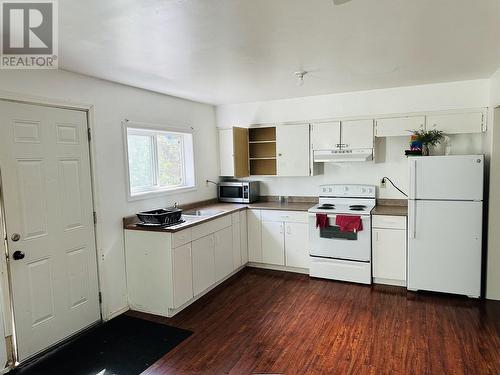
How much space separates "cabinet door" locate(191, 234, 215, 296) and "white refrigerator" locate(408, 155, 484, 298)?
228 centimetres

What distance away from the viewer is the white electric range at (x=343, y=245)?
413 cm

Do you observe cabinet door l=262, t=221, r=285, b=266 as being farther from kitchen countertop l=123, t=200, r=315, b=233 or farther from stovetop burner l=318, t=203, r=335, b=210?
stovetop burner l=318, t=203, r=335, b=210

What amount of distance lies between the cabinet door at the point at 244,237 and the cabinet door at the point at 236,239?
88 mm

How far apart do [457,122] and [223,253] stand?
317 cm

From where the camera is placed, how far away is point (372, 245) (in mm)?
4113

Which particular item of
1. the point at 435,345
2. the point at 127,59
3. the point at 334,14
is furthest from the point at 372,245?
the point at 127,59

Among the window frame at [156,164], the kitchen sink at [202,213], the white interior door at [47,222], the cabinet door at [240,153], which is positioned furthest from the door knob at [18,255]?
the cabinet door at [240,153]

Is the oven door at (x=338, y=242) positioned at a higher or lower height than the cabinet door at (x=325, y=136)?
lower

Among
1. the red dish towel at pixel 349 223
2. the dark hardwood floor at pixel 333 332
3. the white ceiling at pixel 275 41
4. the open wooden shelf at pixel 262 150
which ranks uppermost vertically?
the white ceiling at pixel 275 41

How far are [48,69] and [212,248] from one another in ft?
7.97

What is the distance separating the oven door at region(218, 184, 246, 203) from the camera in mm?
5062

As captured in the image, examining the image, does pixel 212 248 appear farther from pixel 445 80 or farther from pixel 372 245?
pixel 445 80

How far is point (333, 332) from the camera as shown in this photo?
3.10m

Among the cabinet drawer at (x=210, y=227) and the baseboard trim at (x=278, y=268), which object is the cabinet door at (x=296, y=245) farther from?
the cabinet drawer at (x=210, y=227)
